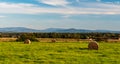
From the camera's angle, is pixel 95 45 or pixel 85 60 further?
pixel 95 45

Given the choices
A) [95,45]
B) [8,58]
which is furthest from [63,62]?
[95,45]

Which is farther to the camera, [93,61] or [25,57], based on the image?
[25,57]

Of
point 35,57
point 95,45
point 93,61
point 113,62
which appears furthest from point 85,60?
point 95,45

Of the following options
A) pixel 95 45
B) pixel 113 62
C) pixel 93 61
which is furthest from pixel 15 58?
pixel 95 45

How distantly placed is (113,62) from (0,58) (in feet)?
26.1

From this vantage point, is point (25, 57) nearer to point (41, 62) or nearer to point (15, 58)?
point (15, 58)

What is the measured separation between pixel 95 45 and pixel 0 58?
13.4 meters

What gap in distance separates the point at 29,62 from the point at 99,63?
4.53 metres

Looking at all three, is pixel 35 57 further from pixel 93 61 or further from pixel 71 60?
pixel 93 61

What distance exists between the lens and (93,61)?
2019cm

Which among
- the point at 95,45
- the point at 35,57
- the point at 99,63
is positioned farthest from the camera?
the point at 95,45

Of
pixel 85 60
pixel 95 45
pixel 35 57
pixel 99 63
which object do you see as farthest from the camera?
pixel 95 45

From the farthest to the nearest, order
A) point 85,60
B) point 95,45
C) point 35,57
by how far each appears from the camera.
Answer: point 95,45, point 35,57, point 85,60

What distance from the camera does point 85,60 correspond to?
811 inches
